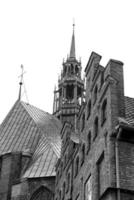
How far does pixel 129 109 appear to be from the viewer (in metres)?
18.9

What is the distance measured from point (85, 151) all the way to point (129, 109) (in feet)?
11.5

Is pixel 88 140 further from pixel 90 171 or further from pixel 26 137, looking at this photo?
pixel 26 137

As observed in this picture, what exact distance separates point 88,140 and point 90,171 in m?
1.99

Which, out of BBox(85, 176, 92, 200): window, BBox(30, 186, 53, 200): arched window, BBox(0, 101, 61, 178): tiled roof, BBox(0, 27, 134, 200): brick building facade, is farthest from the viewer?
BBox(0, 101, 61, 178): tiled roof

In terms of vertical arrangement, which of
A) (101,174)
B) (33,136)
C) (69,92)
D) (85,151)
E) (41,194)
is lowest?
(101,174)

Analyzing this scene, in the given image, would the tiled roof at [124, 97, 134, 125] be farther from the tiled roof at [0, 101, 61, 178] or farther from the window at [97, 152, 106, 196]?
the tiled roof at [0, 101, 61, 178]

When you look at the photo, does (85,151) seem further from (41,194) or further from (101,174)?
(41,194)

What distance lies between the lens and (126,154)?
17.0m

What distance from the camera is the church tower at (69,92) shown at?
5678 centimetres

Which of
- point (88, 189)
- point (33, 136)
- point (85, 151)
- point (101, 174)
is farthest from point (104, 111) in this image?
point (33, 136)

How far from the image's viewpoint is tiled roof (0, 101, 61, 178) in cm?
3950

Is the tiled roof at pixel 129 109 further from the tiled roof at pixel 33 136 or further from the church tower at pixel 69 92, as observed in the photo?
the church tower at pixel 69 92

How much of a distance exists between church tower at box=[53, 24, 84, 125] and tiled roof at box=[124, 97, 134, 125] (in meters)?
35.5

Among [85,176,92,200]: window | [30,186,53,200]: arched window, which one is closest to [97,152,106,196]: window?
[85,176,92,200]: window
